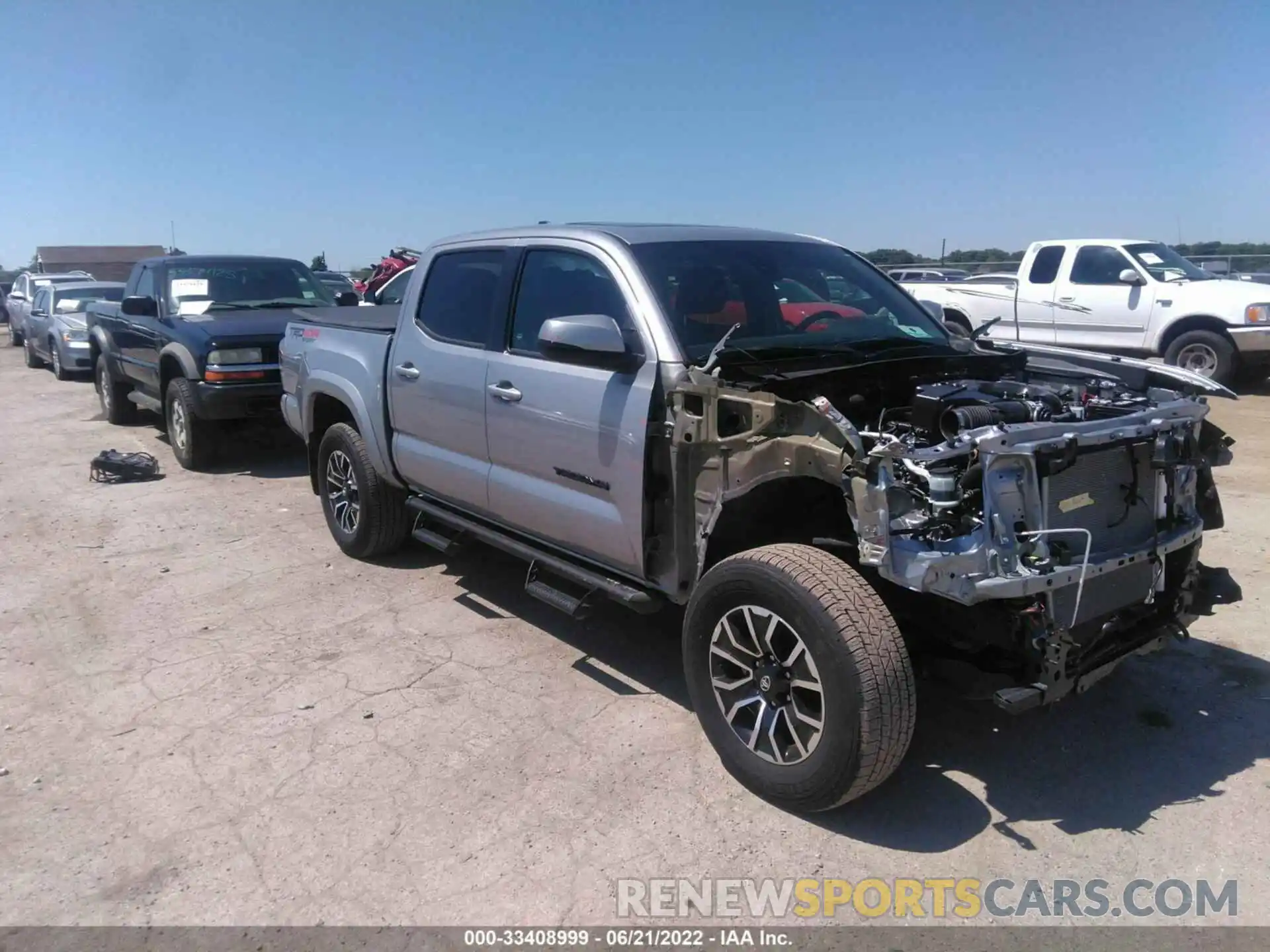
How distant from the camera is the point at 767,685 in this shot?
3.42m

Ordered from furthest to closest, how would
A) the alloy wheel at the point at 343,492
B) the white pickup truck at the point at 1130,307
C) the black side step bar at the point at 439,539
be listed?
the white pickup truck at the point at 1130,307, the alloy wheel at the point at 343,492, the black side step bar at the point at 439,539

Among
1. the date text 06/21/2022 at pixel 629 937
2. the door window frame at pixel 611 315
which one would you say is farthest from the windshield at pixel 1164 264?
the date text 06/21/2022 at pixel 629 937

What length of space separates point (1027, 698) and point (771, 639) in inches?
32.5

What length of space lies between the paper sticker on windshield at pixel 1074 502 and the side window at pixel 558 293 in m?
1.85

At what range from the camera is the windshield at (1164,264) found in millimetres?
12500

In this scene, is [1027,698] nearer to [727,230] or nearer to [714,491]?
[714,491]

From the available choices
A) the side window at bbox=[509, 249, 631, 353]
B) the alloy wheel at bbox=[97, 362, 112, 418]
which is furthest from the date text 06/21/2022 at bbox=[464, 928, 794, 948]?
the alloy wheel at bbox=[97, 362, 112, 418]

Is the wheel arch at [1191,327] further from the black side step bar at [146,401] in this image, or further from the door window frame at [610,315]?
the black side step bar at [146,401]

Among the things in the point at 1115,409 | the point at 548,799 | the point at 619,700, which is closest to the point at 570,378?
the point at 619,700

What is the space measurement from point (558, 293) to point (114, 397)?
9.14 metres

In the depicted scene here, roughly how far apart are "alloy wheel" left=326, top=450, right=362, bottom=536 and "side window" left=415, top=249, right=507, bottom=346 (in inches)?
51.0

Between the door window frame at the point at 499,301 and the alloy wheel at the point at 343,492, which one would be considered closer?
the door window frame at the point at 499,301

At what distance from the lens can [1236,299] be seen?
11.8m

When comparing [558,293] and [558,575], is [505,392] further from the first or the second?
[558,575]
